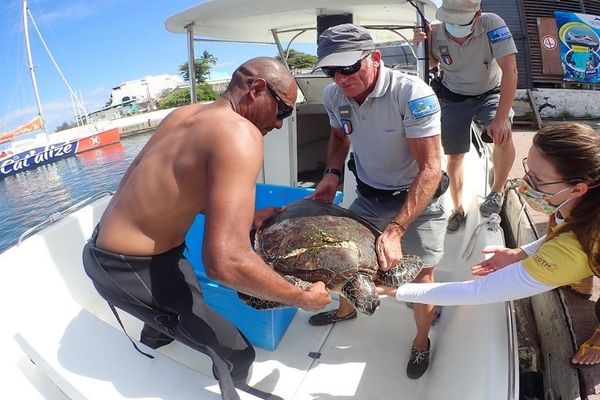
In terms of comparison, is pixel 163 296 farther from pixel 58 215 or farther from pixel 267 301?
pixel 58 215

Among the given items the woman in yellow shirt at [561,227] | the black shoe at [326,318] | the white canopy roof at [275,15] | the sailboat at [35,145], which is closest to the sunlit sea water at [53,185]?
the sailboat at [35,145]

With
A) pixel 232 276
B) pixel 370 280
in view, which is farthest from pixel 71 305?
pixel 370 280

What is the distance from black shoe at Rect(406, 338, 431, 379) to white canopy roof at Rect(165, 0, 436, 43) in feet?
8.09

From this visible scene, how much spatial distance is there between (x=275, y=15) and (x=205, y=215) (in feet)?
9.87

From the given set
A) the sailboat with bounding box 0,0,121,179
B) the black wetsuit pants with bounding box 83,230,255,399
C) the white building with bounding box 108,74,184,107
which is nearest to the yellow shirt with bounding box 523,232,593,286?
the black wetsuit pants with bounding box 83,230,255,399

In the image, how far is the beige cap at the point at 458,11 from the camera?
2541mm

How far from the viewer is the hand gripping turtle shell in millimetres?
1653

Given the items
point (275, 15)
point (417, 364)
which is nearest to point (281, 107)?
point (417, 364)

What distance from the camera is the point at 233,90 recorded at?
4.69 ft

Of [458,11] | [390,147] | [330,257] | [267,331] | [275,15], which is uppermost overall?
[275,15]

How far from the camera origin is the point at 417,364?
2.04m

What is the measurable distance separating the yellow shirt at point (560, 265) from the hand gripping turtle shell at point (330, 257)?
0.54m

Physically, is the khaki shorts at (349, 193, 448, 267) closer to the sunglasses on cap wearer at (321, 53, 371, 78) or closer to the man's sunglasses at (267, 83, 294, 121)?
the sunglasses on cap wearer at (321, 53, 371, 78)

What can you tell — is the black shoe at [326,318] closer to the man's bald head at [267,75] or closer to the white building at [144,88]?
the man's bald head at [267,75]
